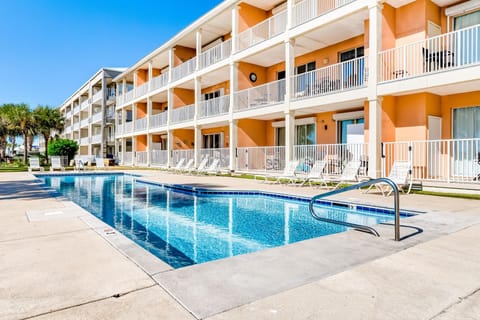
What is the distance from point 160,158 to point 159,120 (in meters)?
3.03

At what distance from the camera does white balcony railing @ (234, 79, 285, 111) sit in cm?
1573

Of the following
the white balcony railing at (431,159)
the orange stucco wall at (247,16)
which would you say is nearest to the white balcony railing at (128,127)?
the orange stucco wall at (247,16)

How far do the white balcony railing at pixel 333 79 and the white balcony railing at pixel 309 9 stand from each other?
238 centimetres

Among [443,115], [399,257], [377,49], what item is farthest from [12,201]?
[443,115]

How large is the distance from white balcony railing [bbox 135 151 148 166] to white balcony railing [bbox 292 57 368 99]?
16417 mm

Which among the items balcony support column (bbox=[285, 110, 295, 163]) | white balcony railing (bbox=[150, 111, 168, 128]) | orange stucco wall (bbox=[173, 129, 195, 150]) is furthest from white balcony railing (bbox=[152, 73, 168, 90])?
balcony support column (bbox=[285, 110, 295, 163])

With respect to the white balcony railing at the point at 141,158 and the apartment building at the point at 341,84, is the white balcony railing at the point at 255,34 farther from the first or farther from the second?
the white balcony railing at the point at 141,158

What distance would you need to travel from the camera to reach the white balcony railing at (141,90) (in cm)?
2693

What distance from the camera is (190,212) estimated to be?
8266mm

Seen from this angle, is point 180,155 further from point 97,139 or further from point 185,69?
point 97,139

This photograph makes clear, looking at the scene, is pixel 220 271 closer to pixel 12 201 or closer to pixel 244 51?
pixel 12 201

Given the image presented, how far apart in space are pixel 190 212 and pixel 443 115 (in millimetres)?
9638

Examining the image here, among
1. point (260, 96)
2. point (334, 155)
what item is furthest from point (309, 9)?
point (334, 155)

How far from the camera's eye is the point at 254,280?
111 inches
